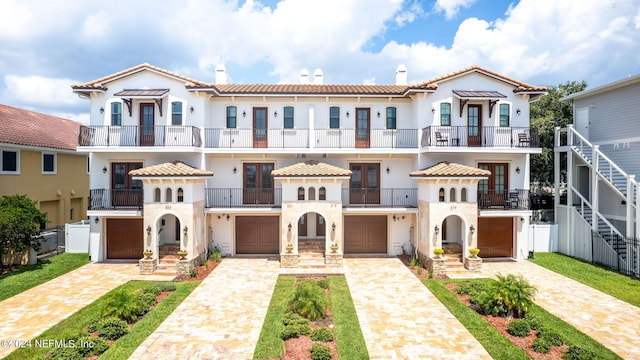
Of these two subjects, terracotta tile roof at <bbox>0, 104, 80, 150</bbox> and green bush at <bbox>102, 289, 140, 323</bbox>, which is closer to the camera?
green bush at <bbox>102, 289, 140, 323</bbox>

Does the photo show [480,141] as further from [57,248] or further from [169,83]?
[57,248]

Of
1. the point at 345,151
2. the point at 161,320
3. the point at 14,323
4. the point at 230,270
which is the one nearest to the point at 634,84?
the point at 345,151

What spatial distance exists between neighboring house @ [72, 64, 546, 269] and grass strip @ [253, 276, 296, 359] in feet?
10.7

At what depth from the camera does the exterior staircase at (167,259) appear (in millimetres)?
16000

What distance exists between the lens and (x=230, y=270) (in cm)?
1608

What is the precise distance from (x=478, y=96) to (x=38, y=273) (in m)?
23.0

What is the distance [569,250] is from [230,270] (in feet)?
60.4

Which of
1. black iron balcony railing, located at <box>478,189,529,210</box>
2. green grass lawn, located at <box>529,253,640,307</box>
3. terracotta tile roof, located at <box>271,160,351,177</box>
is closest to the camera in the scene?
green grass lawn, located at <box>529,253,640,307</box>

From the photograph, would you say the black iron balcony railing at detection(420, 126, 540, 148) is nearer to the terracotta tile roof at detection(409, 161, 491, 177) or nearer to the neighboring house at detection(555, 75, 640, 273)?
the terracotta tile roof at detection(409, 161, 491, 177)

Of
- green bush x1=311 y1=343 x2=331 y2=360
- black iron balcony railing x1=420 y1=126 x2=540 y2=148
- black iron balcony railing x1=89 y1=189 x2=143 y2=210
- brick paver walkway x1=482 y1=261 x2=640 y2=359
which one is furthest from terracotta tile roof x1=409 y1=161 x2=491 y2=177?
black iron balcony railing x1=89 y1=189 x2=143 y2=210

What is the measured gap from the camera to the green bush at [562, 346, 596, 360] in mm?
8234

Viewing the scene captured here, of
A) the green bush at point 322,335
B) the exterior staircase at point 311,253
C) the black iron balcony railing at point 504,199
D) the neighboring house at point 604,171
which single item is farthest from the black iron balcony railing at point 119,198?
the neighboring house at point 604,171

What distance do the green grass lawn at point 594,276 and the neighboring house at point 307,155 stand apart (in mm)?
1576

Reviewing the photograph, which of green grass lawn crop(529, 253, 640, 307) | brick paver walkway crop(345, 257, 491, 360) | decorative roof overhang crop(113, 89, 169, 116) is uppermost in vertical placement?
decorative roof overhang crop(113, 89, 169, 116)
